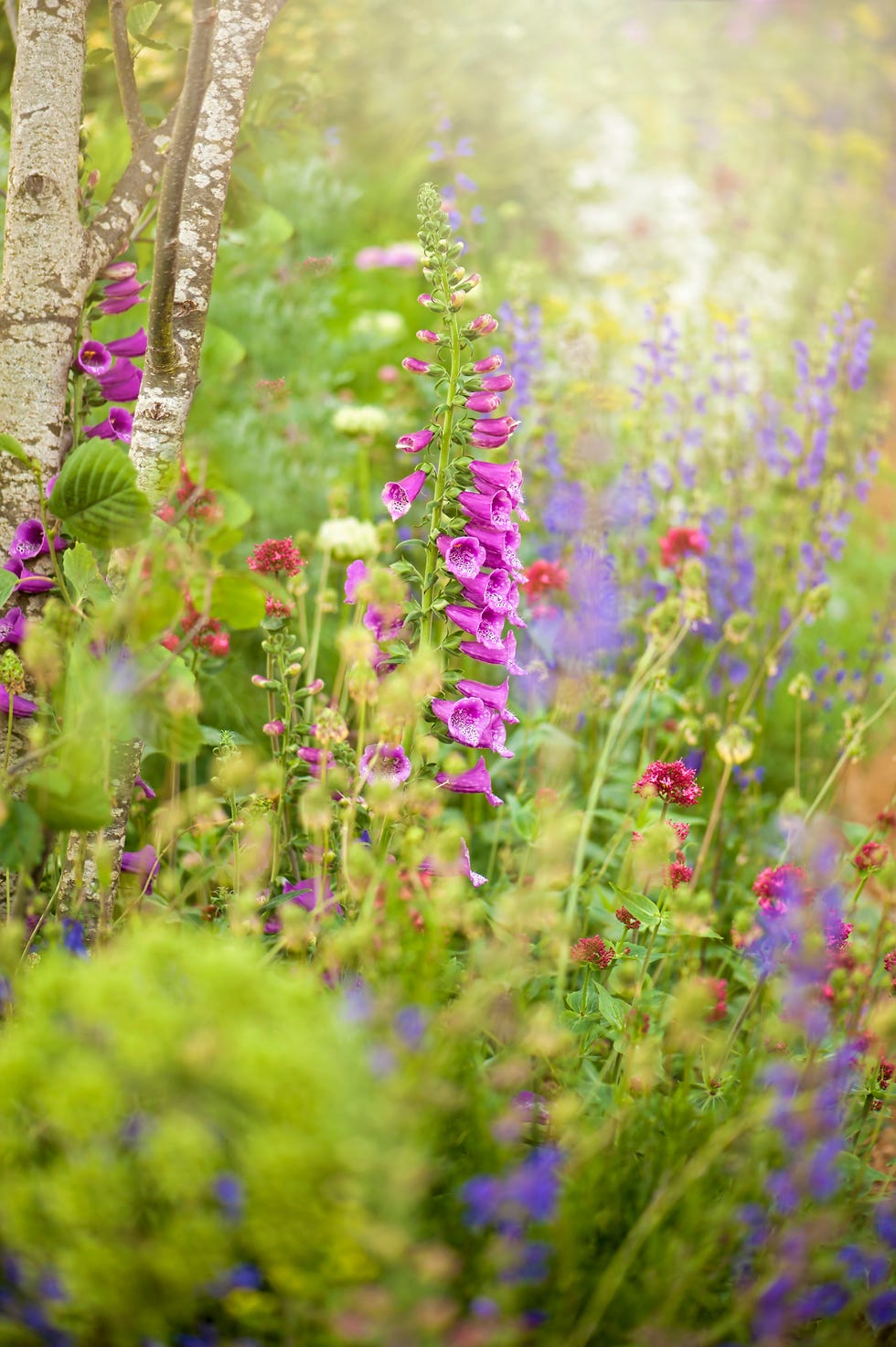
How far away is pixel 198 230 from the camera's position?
160 cm

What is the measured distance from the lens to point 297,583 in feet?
6.64

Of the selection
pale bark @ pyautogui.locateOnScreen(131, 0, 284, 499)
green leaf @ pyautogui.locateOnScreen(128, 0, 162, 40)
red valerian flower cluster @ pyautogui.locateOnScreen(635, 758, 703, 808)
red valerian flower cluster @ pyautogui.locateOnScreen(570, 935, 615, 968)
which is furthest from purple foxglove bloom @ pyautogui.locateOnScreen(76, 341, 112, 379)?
red valerian flower cluster @ pyautogui.locateOnScreen(570, 935, 615, 968)

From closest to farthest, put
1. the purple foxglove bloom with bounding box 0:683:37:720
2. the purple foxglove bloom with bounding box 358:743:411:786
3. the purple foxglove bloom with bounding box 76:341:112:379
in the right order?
1. the purple foxglove bloom with bounding box 358:743:411:786
2. the purple foxglove bloom with bounding box 0:683:37:720
3. the purple foxglove bloom with bounding box 76:341:112:379

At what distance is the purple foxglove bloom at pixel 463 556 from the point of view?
5.03ft

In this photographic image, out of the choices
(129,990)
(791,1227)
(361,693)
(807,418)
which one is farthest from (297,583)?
(807,418)

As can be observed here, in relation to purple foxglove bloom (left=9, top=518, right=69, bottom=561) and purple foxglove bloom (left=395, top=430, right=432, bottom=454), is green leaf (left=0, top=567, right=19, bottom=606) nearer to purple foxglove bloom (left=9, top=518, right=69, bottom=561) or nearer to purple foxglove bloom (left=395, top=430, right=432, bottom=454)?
purple foxglove bloom (left=9, top=518, right=69, bottom=561)

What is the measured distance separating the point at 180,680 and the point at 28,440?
0.67 m

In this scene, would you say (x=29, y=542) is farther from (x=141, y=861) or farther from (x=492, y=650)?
(x=492, y=650)

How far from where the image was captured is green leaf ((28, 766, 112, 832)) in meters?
1.23

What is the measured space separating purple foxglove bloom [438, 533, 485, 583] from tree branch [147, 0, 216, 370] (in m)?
0.51

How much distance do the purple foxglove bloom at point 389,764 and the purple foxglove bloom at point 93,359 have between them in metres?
0.80

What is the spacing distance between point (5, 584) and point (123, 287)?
2.04 ft

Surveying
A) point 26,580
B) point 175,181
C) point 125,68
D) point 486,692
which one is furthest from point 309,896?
point 125,68

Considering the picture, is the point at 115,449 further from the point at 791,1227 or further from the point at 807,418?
the point at 807,418
